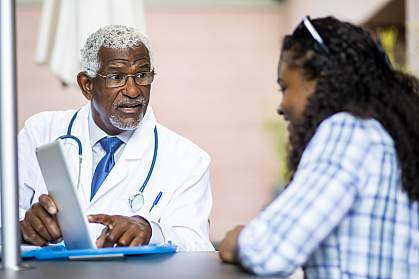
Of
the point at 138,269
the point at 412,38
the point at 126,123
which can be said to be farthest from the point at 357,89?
the point at 412,38

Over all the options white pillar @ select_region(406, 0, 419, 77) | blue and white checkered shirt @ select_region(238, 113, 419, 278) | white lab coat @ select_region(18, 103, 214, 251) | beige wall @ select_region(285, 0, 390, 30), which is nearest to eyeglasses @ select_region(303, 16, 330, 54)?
blue and white checkered shirt @ select_region(238, 113, 419, 278)

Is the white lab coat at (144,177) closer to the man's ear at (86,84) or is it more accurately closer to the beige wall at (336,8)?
the man's ear at (86,84)

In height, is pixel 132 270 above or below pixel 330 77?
below

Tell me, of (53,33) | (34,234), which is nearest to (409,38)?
(53,33)

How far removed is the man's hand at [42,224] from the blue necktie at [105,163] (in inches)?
12.7

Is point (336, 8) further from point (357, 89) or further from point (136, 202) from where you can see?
point (357, 89)

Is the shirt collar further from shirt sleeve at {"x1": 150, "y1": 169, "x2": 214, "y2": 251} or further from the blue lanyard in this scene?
shirt sleeve at {"x1": 150, "y1": 169, "x2": 214, "y2": 251}

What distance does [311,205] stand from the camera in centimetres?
136

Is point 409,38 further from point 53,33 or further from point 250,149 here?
point 250,149

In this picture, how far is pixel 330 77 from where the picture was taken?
146 cm

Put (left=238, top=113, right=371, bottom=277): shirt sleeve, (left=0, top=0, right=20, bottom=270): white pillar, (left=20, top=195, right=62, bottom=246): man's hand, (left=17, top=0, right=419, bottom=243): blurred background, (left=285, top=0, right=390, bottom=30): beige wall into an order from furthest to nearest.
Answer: (left=17, top=0, right=419, bottom=243): blurred background
(left=285, top=0, right=390, bottom=30): beige wall
(left=20, top=195, right=62, bottom=246): man's hand
(left=0, top=0, right=20, bottom=270): white pillar
(left=238, top=113, right=371, bottom=277): shirt sleeve

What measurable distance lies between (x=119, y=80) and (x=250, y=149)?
219 inches

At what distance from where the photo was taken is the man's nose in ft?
7.78

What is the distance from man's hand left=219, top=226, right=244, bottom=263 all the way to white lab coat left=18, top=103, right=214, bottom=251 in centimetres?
53
